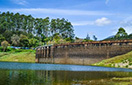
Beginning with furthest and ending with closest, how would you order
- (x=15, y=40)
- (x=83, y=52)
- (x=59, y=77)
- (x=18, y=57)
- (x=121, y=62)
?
(x=15, y=40)
(x=18, y=57)
(x=83, y=52)
(x=121, y=62)
(x=59, y=77)

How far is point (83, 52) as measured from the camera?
97250 millimetres

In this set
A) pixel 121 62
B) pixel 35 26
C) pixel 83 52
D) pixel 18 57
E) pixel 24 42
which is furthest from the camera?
pixel 35 26

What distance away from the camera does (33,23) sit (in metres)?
187

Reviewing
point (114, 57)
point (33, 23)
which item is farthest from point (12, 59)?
point (33, 23)

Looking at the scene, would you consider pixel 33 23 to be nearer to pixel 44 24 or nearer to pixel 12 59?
pixel 44 24

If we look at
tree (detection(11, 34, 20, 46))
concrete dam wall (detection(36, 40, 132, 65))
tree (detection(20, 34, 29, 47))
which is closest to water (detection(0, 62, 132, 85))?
concrete dam wall (detection(36, 40, 132, 65))

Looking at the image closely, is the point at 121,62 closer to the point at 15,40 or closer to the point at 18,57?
the point at 18,57

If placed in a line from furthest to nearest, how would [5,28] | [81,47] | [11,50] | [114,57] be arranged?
[5,28]
[11,50]
[81,47]
[114,57]

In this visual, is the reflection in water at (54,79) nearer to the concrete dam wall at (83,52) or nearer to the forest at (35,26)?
the concrete dam wall at (83,52)

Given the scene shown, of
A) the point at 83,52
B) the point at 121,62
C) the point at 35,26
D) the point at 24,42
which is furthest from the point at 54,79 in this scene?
the point at 35,26

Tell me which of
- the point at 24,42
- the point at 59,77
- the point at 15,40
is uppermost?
the point at 15,40

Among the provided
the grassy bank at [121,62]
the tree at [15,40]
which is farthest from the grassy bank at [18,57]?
the grassy bank at [121,62]

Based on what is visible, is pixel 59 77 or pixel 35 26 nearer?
pixel 59 77

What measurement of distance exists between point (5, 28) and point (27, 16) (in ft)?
69.1
